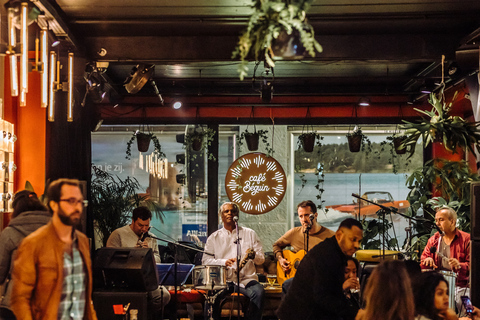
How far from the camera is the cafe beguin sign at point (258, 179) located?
31.1ft

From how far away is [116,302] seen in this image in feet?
19.9

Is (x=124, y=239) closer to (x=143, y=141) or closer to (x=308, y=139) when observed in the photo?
(x=143, y=141)

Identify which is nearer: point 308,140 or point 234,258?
point 234,258

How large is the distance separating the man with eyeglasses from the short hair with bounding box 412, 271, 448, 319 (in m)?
2.16

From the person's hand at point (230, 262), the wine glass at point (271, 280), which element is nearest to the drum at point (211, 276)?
the person's hand at point (230, 262)

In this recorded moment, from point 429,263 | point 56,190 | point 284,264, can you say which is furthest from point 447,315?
point 284,264

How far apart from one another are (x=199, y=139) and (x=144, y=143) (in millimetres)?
954

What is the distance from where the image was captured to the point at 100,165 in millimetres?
9930

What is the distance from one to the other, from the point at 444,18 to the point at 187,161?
537cm

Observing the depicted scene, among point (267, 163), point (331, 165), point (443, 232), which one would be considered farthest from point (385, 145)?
point (443, 232)

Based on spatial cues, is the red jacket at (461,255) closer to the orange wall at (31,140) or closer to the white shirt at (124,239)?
the white shirt at (124,239)

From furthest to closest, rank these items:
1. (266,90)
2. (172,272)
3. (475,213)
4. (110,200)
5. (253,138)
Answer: (253,138), (110,200), (266,90), (172,272), (475,213)

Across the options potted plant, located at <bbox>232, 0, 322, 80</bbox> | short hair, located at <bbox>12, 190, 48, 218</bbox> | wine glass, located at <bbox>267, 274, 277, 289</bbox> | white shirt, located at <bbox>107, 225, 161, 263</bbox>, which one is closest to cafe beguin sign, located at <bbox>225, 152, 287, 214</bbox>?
wine glass, located at <bbox>267, 274, 277, 289</bbox>

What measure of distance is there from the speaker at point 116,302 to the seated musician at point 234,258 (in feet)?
4.06
